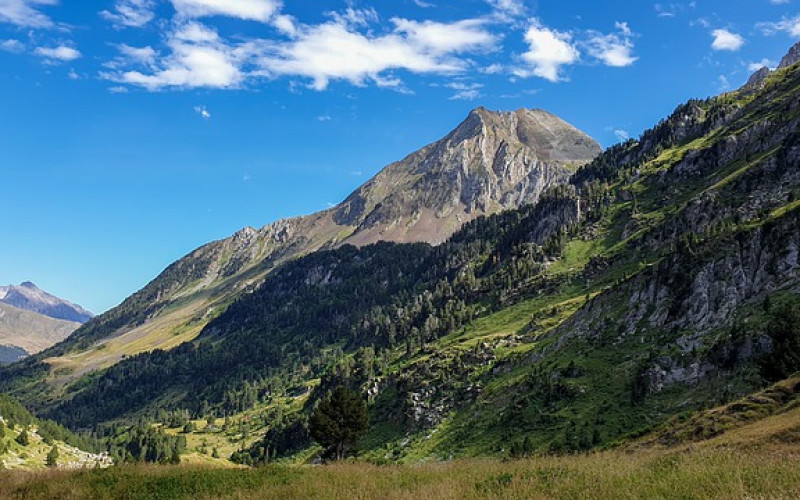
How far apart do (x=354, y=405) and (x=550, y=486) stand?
71.7 meters

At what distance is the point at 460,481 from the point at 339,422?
6804 centimetres

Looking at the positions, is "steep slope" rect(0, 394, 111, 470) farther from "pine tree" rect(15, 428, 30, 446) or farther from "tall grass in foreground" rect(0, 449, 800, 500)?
"tall grass in foreground" rect(0, 449, 800, 500)

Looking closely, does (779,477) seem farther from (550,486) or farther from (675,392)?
(675,392)

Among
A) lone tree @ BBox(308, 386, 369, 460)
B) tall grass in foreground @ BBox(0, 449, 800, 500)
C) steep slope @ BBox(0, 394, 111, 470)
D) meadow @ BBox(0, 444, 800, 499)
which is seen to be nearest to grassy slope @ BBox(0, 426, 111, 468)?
steep slope @ BBox(0, 394, 111, 470)

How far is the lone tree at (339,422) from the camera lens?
8325 centimetres

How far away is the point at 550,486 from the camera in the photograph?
→ 58.3 feet

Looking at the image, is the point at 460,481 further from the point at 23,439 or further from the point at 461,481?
the point at 23,439

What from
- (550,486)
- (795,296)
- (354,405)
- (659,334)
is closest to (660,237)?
(659,334)

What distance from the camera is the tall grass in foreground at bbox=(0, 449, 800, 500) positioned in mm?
14969

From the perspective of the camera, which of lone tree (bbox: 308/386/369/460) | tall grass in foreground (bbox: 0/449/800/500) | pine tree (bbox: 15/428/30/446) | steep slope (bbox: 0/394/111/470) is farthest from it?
pine tree (bbox: 15/428/30/446)

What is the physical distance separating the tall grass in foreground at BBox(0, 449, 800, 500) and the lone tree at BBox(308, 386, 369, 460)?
5827 cm

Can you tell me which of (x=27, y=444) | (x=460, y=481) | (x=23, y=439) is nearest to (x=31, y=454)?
(x=27, y=444)

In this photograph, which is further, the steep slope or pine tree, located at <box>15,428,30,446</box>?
pine tree, located at <box>15,428,30,446</box>

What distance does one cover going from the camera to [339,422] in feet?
277
